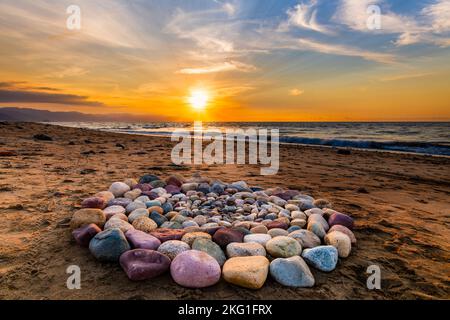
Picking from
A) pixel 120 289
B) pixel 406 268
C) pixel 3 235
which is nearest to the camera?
pixel 120 289

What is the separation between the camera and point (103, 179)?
5.22m

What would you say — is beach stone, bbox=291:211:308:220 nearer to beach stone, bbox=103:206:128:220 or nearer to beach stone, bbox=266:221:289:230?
beach stone, bbox=266:221:289:230

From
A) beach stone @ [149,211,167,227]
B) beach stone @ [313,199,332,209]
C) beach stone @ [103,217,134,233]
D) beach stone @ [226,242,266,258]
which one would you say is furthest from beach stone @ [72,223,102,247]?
beach stone @ [313,199,332,209]

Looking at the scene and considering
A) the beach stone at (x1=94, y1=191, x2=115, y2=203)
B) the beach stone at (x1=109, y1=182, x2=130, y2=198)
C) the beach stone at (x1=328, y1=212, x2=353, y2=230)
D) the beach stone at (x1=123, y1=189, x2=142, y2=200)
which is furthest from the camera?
the beach stone at (x1=109, y1=182, x2=130, y2=198)

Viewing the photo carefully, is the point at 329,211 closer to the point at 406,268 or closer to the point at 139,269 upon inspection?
the point at 406,268

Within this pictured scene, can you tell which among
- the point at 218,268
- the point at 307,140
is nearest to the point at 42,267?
Answer: the point at 218,268

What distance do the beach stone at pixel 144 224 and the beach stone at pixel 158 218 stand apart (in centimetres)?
10

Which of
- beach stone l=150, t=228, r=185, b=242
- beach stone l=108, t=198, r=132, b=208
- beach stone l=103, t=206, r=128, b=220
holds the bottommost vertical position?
beach stone l=150, t=228, r=185, b=242

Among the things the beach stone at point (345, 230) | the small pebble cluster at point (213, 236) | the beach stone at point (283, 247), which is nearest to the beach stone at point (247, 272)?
the small pebble cluster at point (213, 236)

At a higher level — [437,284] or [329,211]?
[329,211]

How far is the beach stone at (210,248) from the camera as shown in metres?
2.33

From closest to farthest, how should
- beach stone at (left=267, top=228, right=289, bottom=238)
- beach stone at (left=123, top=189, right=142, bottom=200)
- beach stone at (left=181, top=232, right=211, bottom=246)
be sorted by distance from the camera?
beach stone at (left=181, top=232, right=211, bottom=246) → beach stone at (left=267, top=228, right=289, bottom=238) → beach stone at (left=123, top=189, right=142, bottom=200)

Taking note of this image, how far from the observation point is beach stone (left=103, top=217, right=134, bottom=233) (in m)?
2.70

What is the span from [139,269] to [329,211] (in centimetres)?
240
